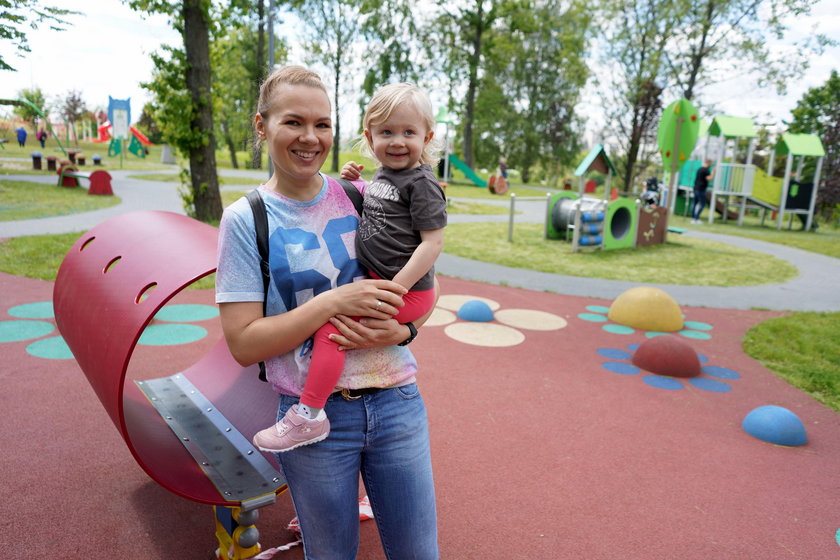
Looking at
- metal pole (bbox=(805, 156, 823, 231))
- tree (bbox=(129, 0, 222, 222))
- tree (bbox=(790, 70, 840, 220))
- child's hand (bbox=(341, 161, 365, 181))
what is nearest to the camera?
child's hand (bbox=(341, 161, 365, 181))

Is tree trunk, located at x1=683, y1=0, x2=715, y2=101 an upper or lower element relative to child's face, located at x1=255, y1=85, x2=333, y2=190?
upper

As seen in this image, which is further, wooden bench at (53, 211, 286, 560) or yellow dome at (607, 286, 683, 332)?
yellow dome at (607, 286, 683, 332)

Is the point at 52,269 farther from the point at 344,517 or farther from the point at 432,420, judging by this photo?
the point at 344,517

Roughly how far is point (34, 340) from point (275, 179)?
450cm

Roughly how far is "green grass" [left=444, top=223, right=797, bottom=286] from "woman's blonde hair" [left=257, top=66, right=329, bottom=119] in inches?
320

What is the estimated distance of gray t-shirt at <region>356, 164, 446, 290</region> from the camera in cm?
166

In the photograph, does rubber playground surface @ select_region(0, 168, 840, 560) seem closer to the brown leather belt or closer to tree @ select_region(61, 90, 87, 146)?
the brown leather belt

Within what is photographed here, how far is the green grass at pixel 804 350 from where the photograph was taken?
4859 millimetres

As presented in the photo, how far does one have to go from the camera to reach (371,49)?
37.5 meters

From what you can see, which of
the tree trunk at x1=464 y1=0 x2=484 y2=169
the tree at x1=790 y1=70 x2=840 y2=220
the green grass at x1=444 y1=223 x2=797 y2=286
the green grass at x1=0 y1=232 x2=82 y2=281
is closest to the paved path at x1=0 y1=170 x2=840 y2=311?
the green grass at x1=444 y1=223 x2=797 y2=286

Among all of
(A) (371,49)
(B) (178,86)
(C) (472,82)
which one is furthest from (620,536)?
(A) (371,49)

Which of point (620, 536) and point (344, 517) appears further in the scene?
point (620, 536)

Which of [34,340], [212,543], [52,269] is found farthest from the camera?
[52,269]

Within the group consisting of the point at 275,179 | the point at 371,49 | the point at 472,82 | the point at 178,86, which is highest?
the point at 371,49
